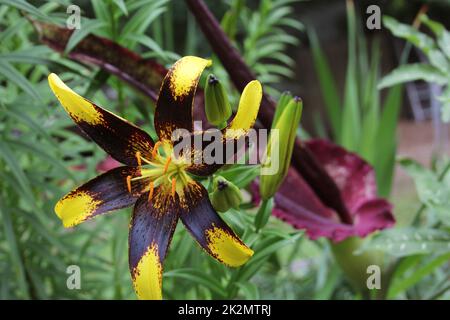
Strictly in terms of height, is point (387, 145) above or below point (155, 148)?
above

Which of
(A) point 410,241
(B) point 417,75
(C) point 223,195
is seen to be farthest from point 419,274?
(C) point 223,195

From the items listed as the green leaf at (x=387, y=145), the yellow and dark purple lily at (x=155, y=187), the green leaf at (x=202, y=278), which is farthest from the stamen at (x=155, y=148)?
the green leaf at (x=387, y=145)

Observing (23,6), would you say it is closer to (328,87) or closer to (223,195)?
(223,195)

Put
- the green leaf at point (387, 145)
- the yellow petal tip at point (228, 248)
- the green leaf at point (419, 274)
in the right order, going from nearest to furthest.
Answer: the yellow petal tip at point (228, 248) < the green leaf at point (419, 274) < the green leaf at point (387, 145)

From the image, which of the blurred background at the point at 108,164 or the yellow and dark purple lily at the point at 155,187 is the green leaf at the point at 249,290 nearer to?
the blurred background at the point at 108,164

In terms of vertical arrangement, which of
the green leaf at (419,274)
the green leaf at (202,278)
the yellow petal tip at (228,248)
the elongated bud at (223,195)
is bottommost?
the yellow petal tip at (228,248)
